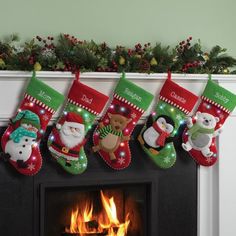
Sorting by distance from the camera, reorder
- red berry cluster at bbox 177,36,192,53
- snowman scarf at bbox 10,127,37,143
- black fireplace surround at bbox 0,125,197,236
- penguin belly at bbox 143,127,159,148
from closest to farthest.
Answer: snowman scarf at bbox 10,127,37,143, black fireplace surround at bbox 0,125,197,236, penguin belly at bbox 143,127,159,148, red berry cluster at bbox 177,36,192,53

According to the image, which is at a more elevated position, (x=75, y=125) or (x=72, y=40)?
(x=72, y=40)

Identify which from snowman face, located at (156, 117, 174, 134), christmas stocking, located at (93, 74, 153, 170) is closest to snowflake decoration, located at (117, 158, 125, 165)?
christmas stocking, located at (93, 74, 153, 170)

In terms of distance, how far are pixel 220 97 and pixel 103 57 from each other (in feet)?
1.99

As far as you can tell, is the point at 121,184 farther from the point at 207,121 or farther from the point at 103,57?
the point at 103,57

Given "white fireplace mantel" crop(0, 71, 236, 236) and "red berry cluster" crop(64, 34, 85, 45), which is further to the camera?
"white fireplace mantel" crop(0, 71, 236, 236)

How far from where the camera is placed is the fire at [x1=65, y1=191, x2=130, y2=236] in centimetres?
248

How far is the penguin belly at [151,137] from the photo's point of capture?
2.37 meters

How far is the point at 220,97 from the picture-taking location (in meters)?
2.44

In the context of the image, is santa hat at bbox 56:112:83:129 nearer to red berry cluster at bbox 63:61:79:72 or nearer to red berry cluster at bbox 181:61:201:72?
red berry cluster at bbox 63:61:79:72

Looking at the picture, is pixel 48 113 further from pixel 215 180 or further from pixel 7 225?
pixel 215 180

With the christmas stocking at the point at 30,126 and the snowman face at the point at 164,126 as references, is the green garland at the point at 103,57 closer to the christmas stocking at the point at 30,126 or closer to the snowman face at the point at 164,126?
the christmas stocking at the point at 30,126

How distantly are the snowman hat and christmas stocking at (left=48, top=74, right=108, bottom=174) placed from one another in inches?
4.4

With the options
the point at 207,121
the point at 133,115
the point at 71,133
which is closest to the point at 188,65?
the point at 207,121

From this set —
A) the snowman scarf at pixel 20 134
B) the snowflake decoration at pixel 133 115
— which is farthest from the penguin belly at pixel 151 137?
the snowman scarf at pixel 20 134
